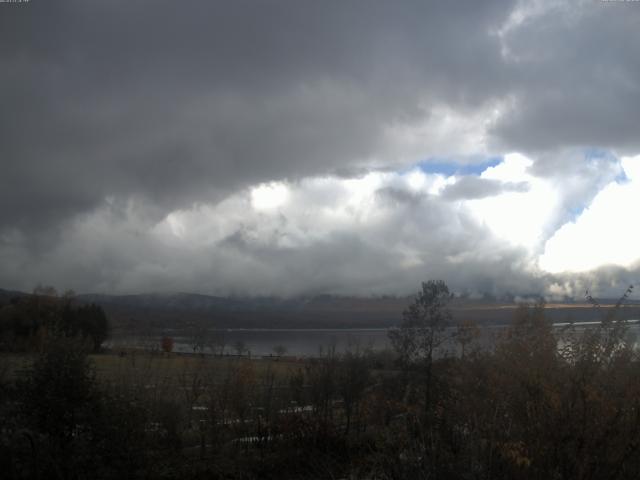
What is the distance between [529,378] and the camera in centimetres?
886

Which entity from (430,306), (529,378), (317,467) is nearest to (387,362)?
(430,306)

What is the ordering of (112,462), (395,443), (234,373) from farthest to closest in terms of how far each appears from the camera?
(234,373) < (112,462) < (395,443)

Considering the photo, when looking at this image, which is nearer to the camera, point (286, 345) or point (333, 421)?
point (333, 421)

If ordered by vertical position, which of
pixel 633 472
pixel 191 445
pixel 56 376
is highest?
pixel 56 376

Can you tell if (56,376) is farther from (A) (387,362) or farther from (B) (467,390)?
(A) (387,362)

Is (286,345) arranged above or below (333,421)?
below

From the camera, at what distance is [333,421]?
17891 mm

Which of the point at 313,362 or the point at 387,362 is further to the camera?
the point at 387,362

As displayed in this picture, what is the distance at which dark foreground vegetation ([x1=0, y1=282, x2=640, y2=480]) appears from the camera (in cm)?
818

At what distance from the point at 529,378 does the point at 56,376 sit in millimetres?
8569

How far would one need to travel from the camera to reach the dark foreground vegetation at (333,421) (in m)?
8.18

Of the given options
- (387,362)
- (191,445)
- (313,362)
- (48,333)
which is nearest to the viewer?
(48,333)

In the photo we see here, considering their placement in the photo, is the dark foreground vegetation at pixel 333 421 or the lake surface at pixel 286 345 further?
the lake surface at pixel 286 345

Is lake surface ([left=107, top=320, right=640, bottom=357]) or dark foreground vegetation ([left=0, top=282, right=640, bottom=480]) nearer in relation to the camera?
dark foreground vegetation ([left=0, top=282, right=640, bottom=480])
